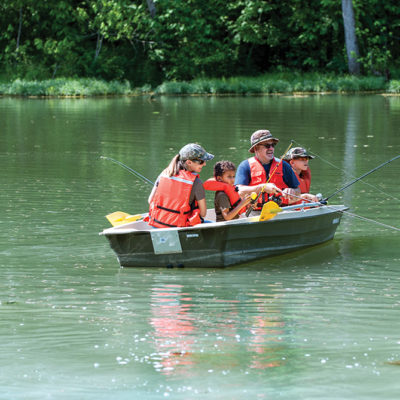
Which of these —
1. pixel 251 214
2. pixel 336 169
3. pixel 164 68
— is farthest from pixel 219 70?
pixel 251 214

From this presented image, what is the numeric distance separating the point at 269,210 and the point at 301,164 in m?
1.37

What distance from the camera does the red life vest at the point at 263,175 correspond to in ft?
29.6

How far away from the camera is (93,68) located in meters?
40.1

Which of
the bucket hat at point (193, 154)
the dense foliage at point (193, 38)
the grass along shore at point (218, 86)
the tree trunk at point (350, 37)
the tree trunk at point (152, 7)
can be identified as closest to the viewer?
the bucket hat at point (193, 154)

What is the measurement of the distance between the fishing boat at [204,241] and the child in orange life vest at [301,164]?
2.65 ft

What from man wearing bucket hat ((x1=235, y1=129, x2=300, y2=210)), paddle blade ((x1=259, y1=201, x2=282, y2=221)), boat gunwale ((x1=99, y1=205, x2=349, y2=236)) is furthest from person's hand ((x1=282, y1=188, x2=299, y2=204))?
paddle blade ((x1=259, y1=201, x2=282, y2=221))

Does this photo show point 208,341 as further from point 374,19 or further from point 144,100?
point 374,19

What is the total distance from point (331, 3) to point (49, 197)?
27248 millimetres

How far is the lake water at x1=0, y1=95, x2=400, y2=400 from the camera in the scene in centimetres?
539

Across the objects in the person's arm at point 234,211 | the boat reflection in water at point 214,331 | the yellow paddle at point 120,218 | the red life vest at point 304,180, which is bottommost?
the boat reflection in water at point 214,331

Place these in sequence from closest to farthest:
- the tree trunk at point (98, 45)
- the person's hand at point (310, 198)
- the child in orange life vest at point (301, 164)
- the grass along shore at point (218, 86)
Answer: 1. the person's hand at point (310, 198)
2. the child in orange life vest at point (301, 164)
3. the grass along shore at point (218, 86)
4. the tree trunk at point (98, 45)

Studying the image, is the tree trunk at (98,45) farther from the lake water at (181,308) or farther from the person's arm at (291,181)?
the person's arm at (291,181)

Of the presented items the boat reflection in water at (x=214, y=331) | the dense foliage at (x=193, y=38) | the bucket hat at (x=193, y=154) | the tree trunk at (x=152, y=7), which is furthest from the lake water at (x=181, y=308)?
the tree trunk at (x=152, y=7)

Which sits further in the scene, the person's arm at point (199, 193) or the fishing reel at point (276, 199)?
the fishing reel at point (276, 199)
